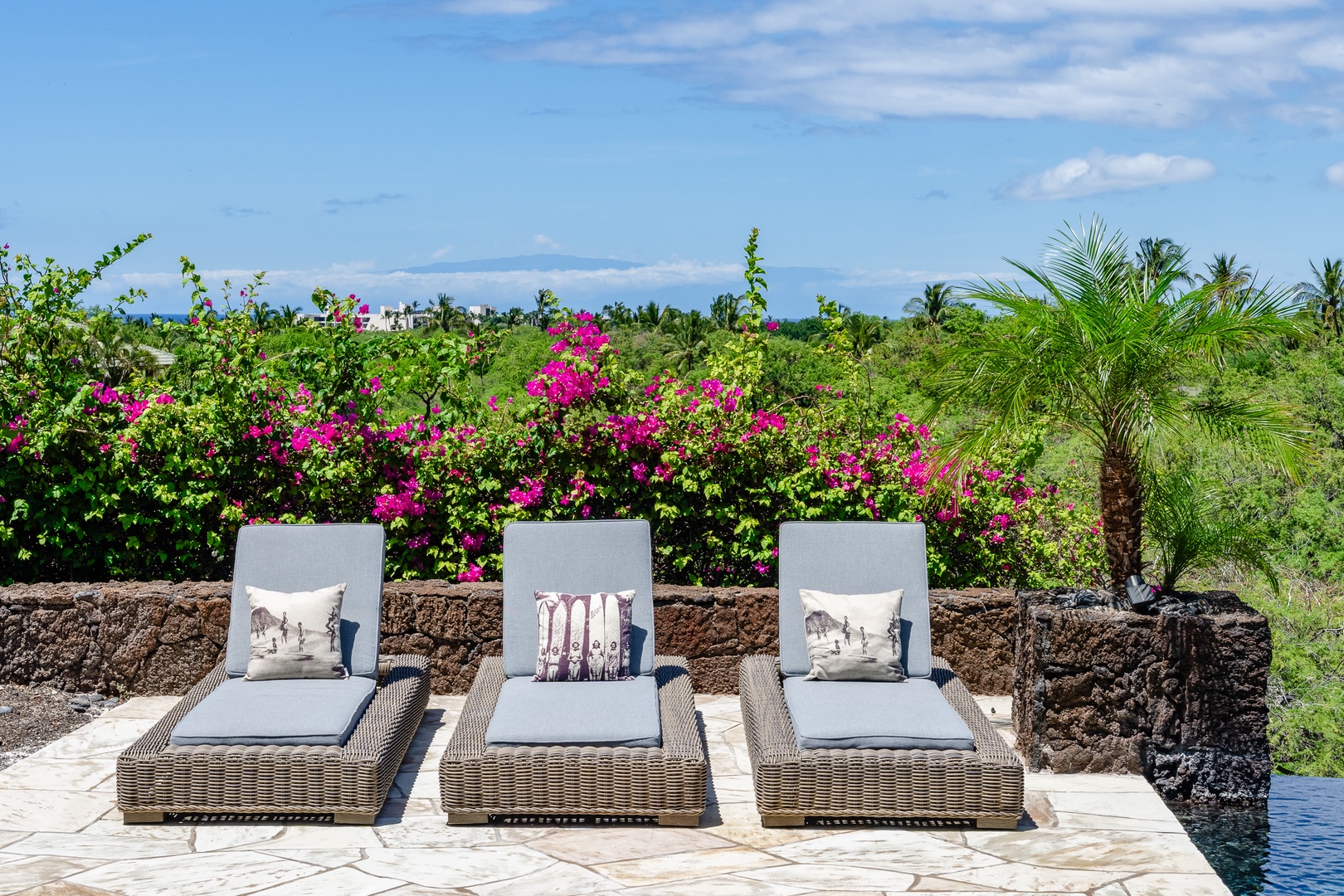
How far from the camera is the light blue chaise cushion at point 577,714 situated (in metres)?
5.13

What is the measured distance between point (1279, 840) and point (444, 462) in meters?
5.48

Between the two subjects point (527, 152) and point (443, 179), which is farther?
point (443, 179)

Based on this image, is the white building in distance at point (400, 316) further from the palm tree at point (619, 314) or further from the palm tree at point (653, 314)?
the palm tree at point (653, 314)

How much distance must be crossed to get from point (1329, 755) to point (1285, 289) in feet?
24.6

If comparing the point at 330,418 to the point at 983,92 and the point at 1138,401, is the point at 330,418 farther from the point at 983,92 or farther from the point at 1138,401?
the point at 983,92

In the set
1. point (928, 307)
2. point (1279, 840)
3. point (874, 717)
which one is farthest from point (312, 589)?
point (928, 307)

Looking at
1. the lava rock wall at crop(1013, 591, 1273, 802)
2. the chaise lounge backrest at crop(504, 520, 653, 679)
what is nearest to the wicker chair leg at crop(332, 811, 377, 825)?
the chaise lounge backrest at crop(504, 520, 653, 679)

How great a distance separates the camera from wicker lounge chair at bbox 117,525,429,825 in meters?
5.12

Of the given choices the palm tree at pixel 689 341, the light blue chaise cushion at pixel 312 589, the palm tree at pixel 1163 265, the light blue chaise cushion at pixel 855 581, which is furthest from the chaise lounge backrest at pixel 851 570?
the palm tree at pixel 689 341

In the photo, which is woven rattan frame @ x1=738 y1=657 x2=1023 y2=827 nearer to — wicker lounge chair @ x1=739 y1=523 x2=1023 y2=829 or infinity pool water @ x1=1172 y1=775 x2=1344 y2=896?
wicker lounge chair @ x1=739 y1=523 x2=1023 y2=829

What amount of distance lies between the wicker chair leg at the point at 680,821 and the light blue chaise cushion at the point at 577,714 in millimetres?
326

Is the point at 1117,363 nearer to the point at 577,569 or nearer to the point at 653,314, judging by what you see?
the point at 577,569

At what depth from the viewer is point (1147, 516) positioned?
6.64 metres

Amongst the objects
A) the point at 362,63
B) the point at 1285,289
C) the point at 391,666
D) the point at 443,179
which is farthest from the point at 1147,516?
the point at 443,179
